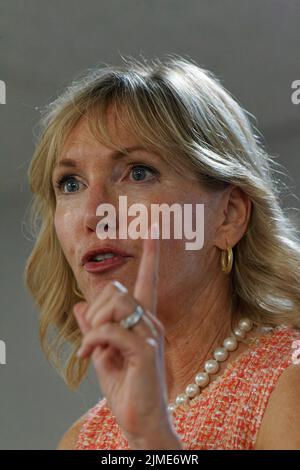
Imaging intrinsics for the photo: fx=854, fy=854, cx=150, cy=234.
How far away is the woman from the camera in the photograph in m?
1.00

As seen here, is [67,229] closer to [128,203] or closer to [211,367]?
[128,203]

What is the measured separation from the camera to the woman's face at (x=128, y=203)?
41.0 inches

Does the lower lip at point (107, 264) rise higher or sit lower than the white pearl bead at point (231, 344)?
higher

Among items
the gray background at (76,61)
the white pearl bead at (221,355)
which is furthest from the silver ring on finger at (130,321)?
the gray background at (76,61)

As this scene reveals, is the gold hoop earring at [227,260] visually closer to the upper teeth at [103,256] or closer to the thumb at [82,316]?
the upper teeth at [103,256]

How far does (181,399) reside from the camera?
3.49 ft

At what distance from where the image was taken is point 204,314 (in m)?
1.11

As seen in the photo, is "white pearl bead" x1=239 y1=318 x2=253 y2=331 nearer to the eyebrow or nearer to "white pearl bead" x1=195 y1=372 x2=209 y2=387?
"white pearl bead" x1=195 y1=372 x2=209 y2=387

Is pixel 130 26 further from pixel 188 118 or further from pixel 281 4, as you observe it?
pixel 188 118

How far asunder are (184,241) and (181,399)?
198mm

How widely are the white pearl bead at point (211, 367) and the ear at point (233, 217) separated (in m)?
0.16

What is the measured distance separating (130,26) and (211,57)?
23 cm

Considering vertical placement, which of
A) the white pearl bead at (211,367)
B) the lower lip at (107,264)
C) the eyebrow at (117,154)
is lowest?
the white pearl bead at (211,367)

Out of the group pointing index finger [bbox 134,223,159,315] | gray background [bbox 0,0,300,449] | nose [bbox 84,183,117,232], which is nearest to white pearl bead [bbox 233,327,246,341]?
nose [bbox 84,183,117,232]
